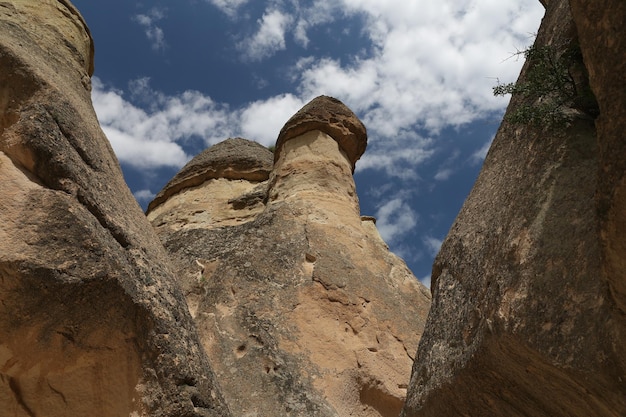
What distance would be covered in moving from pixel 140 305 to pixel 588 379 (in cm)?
298

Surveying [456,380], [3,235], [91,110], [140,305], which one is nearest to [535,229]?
[456,380]

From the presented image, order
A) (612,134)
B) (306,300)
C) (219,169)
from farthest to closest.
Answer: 1. (219,169)
2. (306,300)
3. (612,134)

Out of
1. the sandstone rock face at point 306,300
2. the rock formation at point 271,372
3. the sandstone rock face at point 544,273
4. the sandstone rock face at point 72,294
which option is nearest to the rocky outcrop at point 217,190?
the sandstone rock face at point 306,300

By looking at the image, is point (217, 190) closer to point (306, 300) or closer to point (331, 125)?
point (331, 125)

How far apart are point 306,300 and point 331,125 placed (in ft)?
15.3

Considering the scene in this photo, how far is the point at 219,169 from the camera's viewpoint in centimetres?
1515

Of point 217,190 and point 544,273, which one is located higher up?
point 217,190

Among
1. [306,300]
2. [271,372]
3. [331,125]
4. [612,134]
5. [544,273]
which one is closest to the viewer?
[612,134]

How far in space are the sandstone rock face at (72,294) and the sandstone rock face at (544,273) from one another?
72.9 inches

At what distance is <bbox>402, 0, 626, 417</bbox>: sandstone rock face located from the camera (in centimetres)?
290

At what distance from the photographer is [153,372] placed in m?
4.63

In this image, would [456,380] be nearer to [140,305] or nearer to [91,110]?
[140,305]

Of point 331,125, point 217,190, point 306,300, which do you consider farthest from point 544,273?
point 217,190

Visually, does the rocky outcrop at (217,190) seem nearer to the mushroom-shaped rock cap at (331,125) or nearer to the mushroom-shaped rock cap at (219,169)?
the mushroom-shaped rock cap at (219,169)
